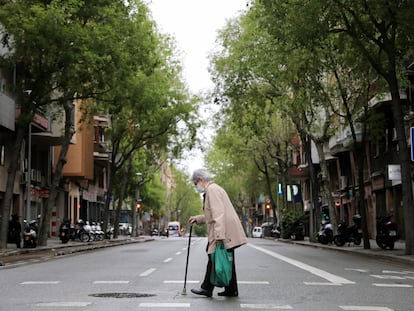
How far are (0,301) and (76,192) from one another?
49194 mm

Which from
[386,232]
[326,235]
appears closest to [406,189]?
[386,232]

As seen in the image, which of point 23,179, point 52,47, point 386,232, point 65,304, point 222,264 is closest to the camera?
point 65,304

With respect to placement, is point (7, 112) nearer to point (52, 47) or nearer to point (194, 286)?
point (52, 47)

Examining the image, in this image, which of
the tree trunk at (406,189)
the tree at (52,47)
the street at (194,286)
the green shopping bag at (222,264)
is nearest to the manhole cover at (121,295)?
the street at (194,286)

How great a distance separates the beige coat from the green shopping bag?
0.08 m

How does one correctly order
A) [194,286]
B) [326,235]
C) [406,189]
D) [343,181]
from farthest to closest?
1. [343,181]
2. [326,235]
3. [406,189]
4. [194,286]

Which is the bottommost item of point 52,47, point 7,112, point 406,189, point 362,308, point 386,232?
point 362,308

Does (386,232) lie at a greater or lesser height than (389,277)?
greater

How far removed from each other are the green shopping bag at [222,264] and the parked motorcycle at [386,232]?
731 inches

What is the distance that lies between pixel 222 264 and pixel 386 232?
Result: 1894 cm

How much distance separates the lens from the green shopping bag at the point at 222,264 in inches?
397

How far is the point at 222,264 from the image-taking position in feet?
33.1

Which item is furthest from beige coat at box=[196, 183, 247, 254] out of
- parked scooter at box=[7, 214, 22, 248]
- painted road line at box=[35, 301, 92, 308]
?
parked scooter at box=[7, 214, 22, 248]

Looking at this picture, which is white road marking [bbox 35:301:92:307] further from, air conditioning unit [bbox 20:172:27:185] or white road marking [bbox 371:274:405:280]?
air conditioning unit [bbox 20:172:27:185]
